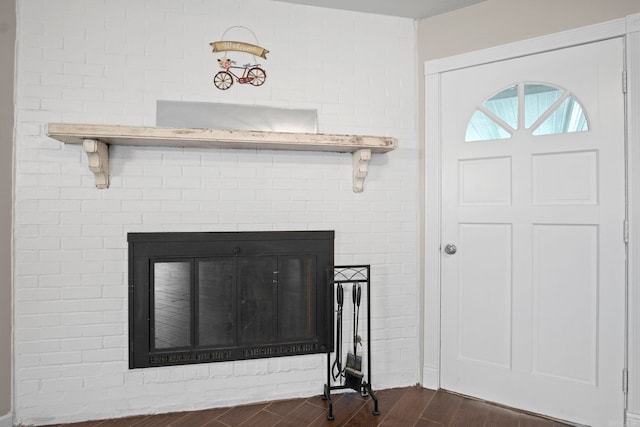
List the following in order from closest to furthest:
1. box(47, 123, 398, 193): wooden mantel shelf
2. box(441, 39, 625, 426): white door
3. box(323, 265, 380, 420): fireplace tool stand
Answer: box(47, 123, 398, 193): wooden mantel shelf, box(441, 39, 625, 426): white door, box(323, 265, 380, 420): fireplace tool stand

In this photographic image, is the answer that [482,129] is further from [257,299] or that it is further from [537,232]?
[257,299]

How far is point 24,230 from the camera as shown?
203cm

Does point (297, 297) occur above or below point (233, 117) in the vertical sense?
below

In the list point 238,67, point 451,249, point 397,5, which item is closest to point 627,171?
point 451,249

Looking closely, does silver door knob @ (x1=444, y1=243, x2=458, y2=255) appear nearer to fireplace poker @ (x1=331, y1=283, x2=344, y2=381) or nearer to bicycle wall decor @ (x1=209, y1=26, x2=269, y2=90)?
fireplace poker @ (x1=331, y1=283, x2=344, y2=381)

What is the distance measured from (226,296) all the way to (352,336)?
83cm

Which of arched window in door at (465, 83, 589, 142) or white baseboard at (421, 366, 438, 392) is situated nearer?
arched window in door at (465, 83, 589, 142)

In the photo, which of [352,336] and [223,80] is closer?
[223,80]

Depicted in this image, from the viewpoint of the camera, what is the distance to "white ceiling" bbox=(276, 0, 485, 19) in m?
2.34

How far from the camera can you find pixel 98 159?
1.98m

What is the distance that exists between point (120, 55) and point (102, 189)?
0.76m

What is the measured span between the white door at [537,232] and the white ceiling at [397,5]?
423 mm

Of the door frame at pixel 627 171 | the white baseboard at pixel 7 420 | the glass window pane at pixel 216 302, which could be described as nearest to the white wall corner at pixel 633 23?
the door frame at pixel 627 171

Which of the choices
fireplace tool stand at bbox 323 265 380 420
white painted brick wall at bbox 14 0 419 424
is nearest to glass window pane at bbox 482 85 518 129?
white painted brick wall at bbox 14 0 419 424
